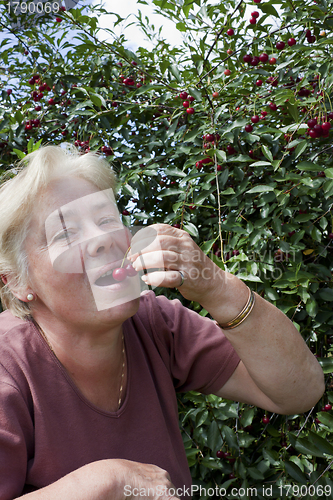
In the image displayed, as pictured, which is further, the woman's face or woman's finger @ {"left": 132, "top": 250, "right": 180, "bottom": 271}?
the woman's face

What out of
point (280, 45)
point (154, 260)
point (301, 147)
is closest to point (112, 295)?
point (154, 260)

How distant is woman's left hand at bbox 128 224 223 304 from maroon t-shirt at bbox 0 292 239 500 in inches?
12.6

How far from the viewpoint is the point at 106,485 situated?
81 centimetres

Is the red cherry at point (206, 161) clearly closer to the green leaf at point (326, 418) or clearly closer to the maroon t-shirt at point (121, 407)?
the maroon t-shirt at point (121, 407)

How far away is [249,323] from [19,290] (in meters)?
0.62

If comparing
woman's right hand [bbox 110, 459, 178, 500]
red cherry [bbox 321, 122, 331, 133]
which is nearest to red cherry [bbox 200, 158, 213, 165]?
red cherry [bbox 321, 122, 331, 133]

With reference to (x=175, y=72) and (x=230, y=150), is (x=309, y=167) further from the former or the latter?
(x=175, y=72)

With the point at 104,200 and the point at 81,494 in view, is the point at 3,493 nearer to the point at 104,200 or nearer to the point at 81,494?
the point at 81,494

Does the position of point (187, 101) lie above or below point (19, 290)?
above

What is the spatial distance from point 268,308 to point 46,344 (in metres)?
0.60

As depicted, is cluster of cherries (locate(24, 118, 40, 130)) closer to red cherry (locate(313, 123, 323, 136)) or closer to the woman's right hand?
red cherry (locate(313, 123, 323, 136))

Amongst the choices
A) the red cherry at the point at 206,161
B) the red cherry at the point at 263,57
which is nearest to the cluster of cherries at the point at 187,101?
the red cherry at the point at 206,161

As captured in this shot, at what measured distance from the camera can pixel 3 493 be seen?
0.85m

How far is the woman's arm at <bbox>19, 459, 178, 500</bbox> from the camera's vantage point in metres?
0.80
